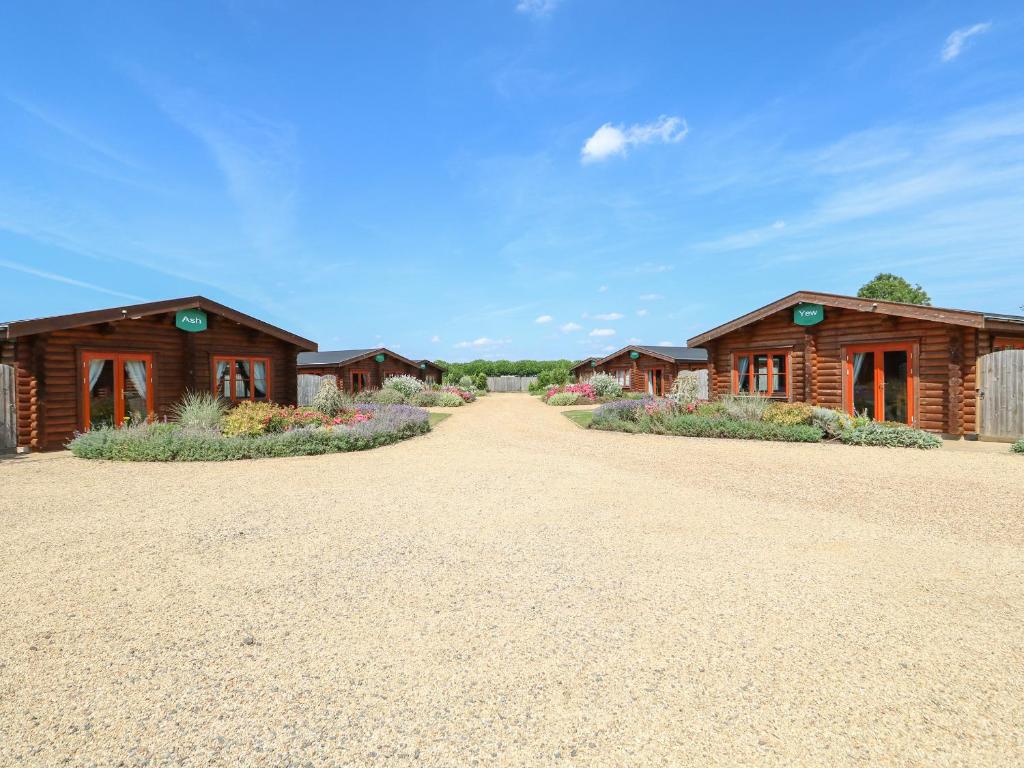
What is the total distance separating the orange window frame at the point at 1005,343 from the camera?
41.0 feet

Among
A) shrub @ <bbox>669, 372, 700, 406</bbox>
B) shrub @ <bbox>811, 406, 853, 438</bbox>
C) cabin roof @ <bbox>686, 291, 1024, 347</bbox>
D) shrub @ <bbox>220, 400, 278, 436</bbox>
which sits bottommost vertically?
shrub @ <bbox>811, 406, 853, 438</bbox>

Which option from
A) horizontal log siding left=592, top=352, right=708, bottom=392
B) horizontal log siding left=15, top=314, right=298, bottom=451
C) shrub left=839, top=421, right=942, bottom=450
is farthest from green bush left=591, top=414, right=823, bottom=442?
horizontal log siding left=592, top=352, right=708, bottom=392

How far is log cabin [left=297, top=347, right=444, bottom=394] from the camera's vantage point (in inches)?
1096

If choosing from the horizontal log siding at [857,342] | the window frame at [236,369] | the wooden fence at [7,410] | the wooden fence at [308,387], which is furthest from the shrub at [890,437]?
the wooden fence at [308,387]

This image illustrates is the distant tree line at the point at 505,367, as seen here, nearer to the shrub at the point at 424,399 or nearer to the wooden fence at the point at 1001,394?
the shrub at the point at 424,399

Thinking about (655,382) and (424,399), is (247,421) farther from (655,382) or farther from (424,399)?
(655,382)

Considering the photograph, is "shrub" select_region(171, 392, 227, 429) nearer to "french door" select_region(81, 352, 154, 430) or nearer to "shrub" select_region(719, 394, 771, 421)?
"french door" select_region(81, 352, 154, 430)

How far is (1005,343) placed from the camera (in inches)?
501

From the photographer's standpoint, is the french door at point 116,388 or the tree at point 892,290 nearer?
the french door at point 116,388

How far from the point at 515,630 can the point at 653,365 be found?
95.6 feet

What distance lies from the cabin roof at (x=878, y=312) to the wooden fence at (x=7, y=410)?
18147mm

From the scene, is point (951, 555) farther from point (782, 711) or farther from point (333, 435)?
point (333, 435)

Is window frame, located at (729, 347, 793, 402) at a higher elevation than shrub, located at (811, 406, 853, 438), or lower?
higher

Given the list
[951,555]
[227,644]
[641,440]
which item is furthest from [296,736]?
[641,440]
